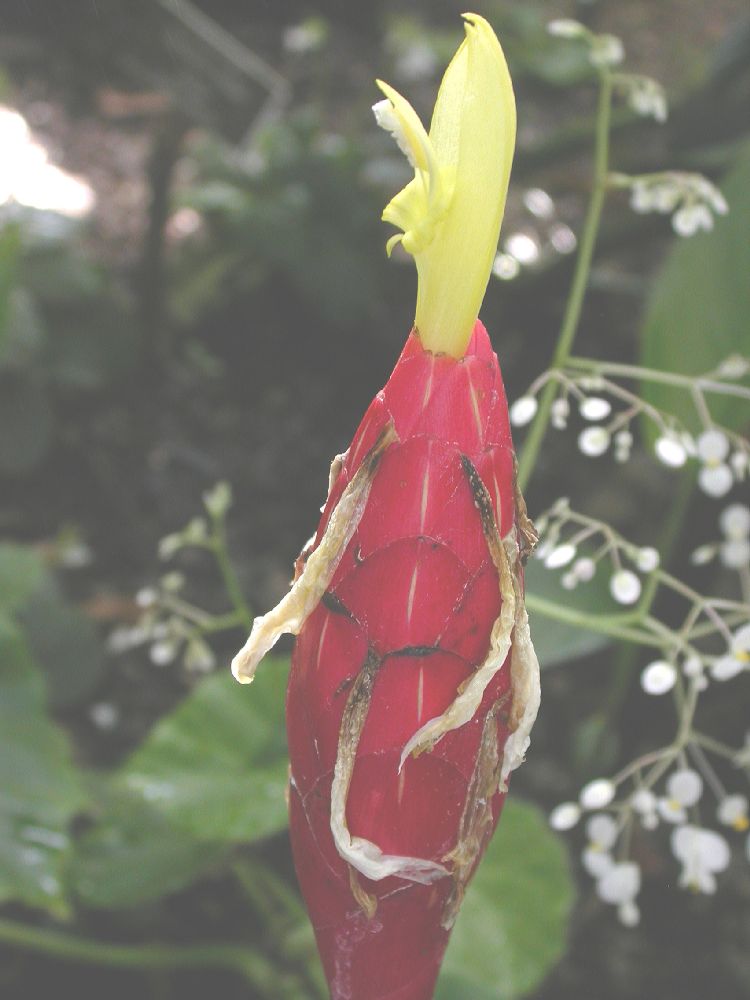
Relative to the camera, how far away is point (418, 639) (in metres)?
0.35

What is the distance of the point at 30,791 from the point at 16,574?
0.81ft

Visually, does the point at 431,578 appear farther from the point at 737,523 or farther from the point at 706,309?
the point at 706,309

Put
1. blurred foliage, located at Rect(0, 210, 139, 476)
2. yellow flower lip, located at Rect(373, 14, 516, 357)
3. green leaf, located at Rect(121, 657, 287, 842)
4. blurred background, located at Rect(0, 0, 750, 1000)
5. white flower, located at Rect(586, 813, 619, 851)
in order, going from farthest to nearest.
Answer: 1. blurred foliage, located at Rect(0, 210, 139, 476)
2. blurred background, located at Rect(0, 0, 750, 1000)
3. green leaf, located at Rect(121, 657, 287, 842)
4. white flower, located at Rect(586, 813, 619, 851)
5. yellow flower lip, located at Rect(373, 14, 516, 357)

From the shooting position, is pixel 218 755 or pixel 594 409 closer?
pixel 594 409

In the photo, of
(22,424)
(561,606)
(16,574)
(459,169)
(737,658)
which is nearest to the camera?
(459,169)

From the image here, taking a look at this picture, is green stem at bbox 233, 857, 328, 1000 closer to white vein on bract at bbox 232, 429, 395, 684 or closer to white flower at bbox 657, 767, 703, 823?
white flower at bbox 657, 767, 703, 823

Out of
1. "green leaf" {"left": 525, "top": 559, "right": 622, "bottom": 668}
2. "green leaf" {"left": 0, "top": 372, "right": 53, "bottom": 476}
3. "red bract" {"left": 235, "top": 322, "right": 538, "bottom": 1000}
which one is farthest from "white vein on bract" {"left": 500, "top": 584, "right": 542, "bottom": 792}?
"green leaf" {"left": 0, "top": 372, "right": 53, "bottom": 476}

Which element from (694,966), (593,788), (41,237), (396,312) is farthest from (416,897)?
(396,312)

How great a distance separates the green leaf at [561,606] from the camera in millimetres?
802

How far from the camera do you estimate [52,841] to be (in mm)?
826

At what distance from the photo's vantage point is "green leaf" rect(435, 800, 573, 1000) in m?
0.81

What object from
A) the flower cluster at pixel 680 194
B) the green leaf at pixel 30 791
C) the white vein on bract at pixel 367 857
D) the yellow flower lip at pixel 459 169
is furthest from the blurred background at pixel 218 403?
the yellow flower lip at pixel 459 169

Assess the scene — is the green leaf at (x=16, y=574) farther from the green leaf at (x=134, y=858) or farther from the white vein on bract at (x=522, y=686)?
the white vein on bract at (x=522, y=686)

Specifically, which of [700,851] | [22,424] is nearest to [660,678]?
[700,851]
